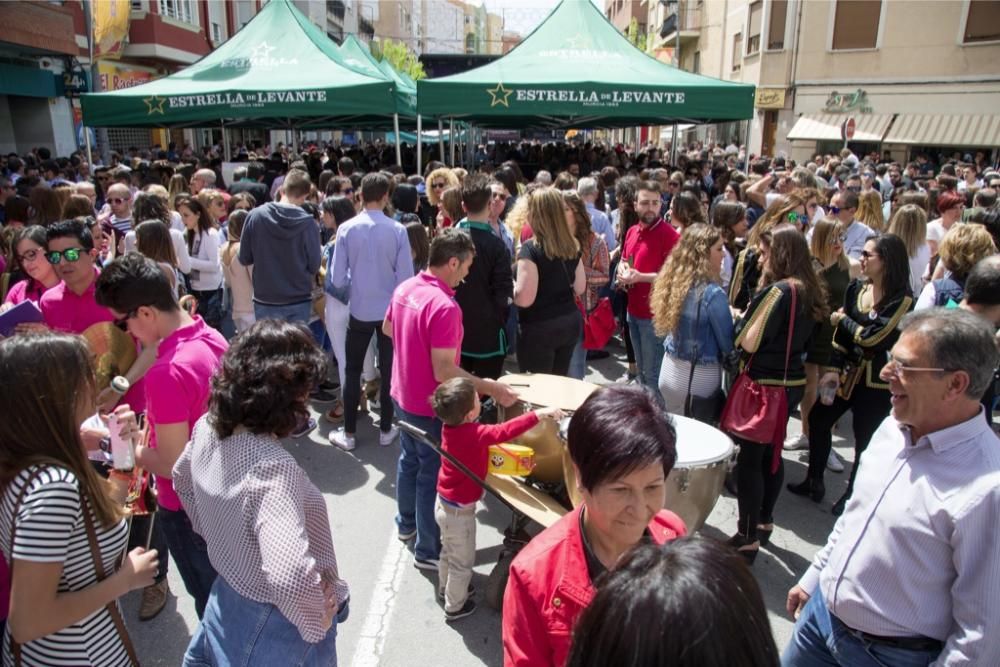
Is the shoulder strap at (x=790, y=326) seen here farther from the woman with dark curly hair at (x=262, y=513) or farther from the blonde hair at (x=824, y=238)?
the woman with dark curly hair at (x=262, y=513)

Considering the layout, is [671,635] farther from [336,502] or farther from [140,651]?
[336,502]

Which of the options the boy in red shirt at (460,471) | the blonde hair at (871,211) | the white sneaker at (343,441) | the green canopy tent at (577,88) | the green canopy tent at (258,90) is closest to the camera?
the boy in red shirt at (460,471)

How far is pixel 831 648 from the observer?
6.63ft

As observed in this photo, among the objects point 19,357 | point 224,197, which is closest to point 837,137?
point 224,197

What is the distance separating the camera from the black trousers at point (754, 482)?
3.52 m

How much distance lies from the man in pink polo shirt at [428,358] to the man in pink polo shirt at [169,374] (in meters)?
0.97

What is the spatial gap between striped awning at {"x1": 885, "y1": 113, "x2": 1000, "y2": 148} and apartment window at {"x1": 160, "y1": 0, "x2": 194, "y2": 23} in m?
26.3

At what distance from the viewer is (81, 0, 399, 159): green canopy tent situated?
880 cm

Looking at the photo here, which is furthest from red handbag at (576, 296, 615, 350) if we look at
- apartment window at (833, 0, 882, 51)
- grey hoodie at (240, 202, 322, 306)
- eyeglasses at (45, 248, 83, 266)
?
apartment window at (833, 0, 882, 51)

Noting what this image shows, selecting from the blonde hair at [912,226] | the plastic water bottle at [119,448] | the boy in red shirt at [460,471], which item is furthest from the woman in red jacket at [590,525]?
the blonde hair at [912,226]

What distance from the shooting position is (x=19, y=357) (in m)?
1.76

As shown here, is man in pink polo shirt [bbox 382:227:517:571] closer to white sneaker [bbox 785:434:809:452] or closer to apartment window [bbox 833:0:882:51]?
white sneaker [bbox 785:434:809:452]

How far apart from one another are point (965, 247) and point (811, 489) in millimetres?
1792

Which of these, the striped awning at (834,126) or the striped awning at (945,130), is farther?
the striped awning at (834,126)
